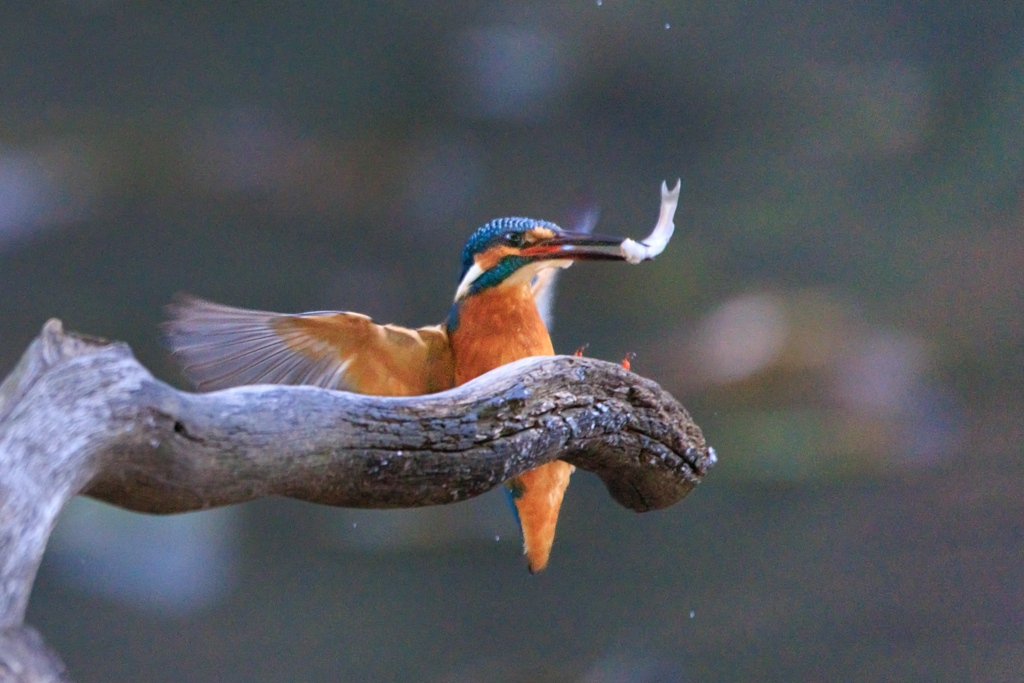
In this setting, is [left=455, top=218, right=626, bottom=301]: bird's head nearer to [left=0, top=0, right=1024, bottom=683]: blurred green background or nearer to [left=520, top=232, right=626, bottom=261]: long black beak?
[left=520, top=232, right=626, bottom=261]: long black beak

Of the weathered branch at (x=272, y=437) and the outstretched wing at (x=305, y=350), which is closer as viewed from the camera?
the weathered branch at (x=272, y=437)

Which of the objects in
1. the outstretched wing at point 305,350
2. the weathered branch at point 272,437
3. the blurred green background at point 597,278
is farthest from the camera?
the blurred green background at point 597,278

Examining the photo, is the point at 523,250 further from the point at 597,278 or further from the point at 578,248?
the point at 597,278

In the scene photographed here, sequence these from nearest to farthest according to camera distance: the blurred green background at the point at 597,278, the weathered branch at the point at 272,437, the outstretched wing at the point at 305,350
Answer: the weathered branch at the point at 272,437
the outstretched wing at the point at 305,350
the blurred green background at the point at 597,278

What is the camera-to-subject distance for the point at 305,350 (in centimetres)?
154

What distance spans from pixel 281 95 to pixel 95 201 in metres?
0.54

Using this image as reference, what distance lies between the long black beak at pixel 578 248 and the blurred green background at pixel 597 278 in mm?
1146

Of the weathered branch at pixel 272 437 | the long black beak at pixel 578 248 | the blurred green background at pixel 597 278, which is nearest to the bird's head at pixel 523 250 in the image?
the long black beak at pixel 578 248

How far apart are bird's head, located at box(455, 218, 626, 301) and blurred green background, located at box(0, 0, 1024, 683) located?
1.12 metres

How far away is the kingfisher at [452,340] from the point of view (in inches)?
58.5

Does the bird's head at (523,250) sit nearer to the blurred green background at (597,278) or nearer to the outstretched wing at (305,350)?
the outstretched wing at (305,350)

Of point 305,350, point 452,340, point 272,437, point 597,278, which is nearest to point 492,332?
point 452,340

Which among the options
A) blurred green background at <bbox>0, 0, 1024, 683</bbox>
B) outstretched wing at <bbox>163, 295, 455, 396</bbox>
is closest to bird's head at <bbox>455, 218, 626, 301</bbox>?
outstretched wing at <bbox>163, 295, 455, 396</bbox>

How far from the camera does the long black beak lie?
1.49m
